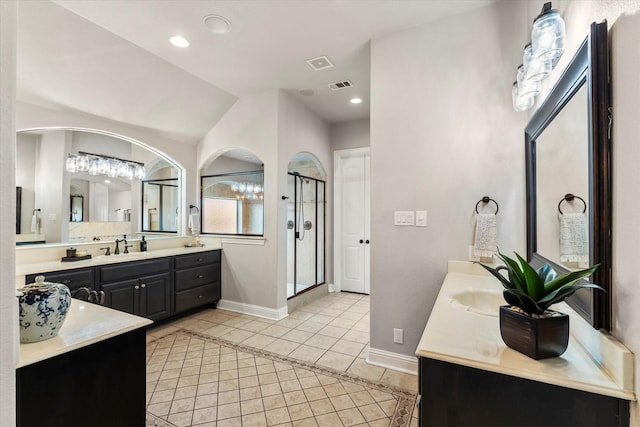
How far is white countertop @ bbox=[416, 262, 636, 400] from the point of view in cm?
78


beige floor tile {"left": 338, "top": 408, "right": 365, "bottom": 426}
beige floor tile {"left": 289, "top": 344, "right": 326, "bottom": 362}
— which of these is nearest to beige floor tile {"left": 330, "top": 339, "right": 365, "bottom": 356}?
beige floor tile {"left": 289, "top": 344, "right": 326, "bottom": 362}

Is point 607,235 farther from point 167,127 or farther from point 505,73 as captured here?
point 167,127

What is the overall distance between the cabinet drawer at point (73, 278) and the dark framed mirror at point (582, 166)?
3.49 m

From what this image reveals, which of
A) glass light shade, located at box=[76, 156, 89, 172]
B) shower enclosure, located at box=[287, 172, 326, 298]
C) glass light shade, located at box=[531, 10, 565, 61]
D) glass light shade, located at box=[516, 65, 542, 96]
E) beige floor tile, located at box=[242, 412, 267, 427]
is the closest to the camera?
glass light shade, located at box=[531, 10, 565, 61]

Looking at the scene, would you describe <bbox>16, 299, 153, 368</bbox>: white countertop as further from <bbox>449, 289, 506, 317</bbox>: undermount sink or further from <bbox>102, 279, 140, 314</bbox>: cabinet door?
<bbox>449, 289, 506, 317</bbox>: undermount sink

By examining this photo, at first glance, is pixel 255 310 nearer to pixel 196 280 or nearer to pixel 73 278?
pixel 196 280

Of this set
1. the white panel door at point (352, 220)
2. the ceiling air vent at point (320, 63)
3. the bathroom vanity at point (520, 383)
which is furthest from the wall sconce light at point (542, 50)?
the white panel door at point (352, 220)

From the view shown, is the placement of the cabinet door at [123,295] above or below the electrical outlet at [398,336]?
above

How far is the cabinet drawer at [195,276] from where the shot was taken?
3.48 metres

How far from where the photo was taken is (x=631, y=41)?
0.78 m

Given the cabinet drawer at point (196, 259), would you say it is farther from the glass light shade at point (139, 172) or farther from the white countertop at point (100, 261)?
the glass light shade at point (139, 172)

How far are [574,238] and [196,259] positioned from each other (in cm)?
370

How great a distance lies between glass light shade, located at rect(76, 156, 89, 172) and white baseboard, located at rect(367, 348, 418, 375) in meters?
3.61

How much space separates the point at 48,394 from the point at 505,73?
122 inches
